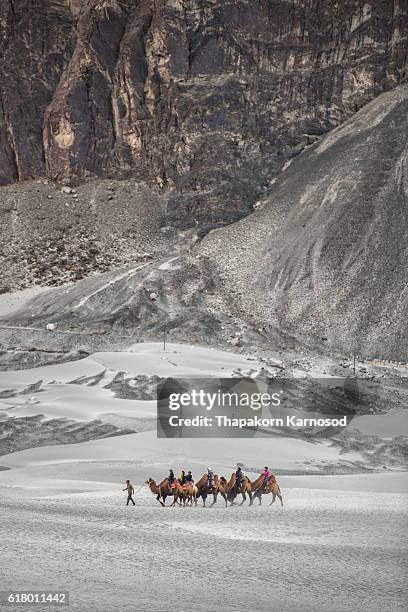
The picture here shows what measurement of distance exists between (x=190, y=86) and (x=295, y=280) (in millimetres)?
37120

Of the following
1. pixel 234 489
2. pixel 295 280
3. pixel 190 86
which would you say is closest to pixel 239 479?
pixel 234 489

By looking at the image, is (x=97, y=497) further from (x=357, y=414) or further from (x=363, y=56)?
(x=363, y=56)

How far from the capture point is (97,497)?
57.8 feet

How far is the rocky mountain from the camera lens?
50.6m

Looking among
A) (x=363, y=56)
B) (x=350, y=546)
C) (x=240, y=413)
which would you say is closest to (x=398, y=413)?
(x=240, y=413)

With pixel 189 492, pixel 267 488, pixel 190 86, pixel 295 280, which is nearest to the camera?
pixel 189 492

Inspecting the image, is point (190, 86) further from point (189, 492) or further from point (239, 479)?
point (189, 492)

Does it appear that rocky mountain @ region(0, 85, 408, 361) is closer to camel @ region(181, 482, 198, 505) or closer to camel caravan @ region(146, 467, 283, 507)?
camel caravan @ region(146, 467, 283, 507)

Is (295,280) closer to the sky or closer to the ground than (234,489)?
closer to the sky

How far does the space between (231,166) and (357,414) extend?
49.1 meters

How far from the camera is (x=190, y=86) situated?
84.7 metres

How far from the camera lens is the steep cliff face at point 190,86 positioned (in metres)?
80.4

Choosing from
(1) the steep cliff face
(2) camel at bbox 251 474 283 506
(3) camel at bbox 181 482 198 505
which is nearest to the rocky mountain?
(1) the steep cliff face

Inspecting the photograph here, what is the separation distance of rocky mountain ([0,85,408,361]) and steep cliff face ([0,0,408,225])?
Result: 1009cm
